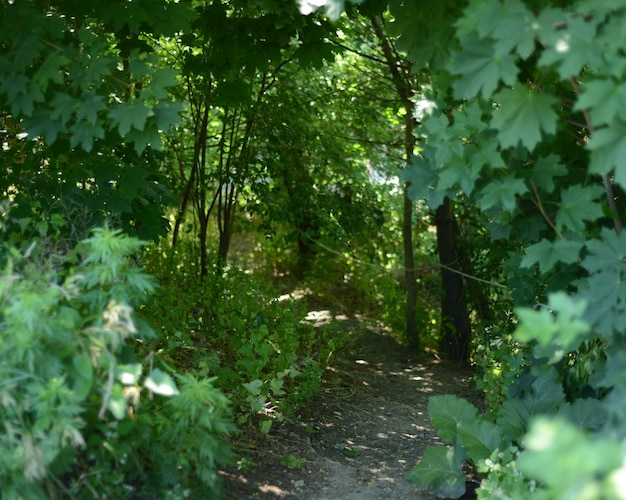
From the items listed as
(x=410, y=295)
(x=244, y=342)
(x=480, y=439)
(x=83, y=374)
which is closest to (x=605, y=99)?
(x=480, y=439)

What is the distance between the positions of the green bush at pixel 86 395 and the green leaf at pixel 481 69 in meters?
1.58

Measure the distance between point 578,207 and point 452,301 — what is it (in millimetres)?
4206

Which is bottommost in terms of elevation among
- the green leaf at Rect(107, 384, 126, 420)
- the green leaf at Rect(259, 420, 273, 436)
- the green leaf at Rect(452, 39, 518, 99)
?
the green leaf at Rect(107, 384, 126, 420)

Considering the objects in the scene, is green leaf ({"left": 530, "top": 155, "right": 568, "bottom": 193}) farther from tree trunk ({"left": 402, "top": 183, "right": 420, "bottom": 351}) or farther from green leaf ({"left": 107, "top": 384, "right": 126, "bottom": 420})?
tree trunk ({"left": 402, "top": 183, "right": 420, "bottom": 351})

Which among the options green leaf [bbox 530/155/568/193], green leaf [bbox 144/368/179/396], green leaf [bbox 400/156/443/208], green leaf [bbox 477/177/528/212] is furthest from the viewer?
green leaf [bbox 400/156/443/208]

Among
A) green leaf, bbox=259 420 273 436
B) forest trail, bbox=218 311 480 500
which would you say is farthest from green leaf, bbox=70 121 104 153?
green leaf, bbox=259 420 273 436

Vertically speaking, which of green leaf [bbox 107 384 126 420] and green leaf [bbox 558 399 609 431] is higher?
green leaf [bbox 558 399 609 431]

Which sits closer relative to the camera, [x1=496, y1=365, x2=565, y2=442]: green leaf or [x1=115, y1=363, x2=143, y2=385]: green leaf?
[x1=115, y1=363, x2=143, y2=385]: green leaf

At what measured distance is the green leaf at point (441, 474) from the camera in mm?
3908

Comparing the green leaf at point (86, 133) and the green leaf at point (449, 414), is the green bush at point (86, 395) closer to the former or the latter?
the green leaf at point (86, 133)

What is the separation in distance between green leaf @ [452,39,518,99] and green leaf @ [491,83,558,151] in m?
0.11

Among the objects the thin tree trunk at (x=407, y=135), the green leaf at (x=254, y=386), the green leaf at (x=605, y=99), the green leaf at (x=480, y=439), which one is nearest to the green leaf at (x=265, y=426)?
the green leaf at (x=254, y=386)

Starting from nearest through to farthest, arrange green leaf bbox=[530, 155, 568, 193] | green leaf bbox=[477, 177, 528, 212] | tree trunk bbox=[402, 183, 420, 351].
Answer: green leaf bbox=[477, 177, 528, 212], green leaf bbox=[530, 155, 568, 193], tree trunk bbox=[402, 183, 420, 351]

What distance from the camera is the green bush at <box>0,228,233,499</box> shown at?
2.77 meters
